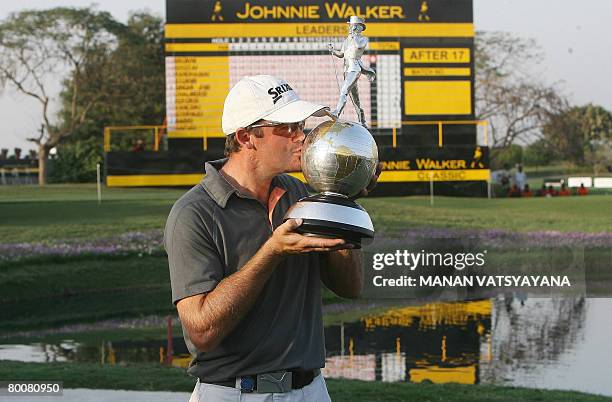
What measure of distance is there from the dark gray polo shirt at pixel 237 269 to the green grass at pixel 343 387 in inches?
167

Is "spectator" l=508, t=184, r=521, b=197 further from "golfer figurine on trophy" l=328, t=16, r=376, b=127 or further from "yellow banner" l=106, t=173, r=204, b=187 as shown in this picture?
"golfer figurine on trophy" l=328, t=16, r=376, b=127

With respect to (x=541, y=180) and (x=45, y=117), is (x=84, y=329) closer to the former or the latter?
(x=45, y=117)

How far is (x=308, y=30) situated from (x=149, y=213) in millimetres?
4093

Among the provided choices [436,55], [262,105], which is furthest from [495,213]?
[262,105]

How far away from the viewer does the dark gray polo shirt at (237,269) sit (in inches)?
118

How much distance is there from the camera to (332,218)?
2.78m

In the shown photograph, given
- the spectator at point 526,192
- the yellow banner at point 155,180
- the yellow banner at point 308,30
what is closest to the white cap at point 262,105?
the yellow banner at point 308,30

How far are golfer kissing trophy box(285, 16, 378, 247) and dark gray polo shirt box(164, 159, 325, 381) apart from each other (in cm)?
23

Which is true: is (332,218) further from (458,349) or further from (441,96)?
(441,96)

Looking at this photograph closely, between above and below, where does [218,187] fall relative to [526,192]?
above

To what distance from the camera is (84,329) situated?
1383cm

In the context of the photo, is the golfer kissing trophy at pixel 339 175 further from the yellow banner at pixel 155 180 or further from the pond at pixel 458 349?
the yellow banner at pixel 155 180

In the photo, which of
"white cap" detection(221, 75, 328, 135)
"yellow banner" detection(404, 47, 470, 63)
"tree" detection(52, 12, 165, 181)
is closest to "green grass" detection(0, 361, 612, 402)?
"white cap" detection(221, 75, 328, 135)

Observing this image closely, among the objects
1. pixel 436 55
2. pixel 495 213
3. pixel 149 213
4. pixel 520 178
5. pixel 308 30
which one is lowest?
pixel 495 213
